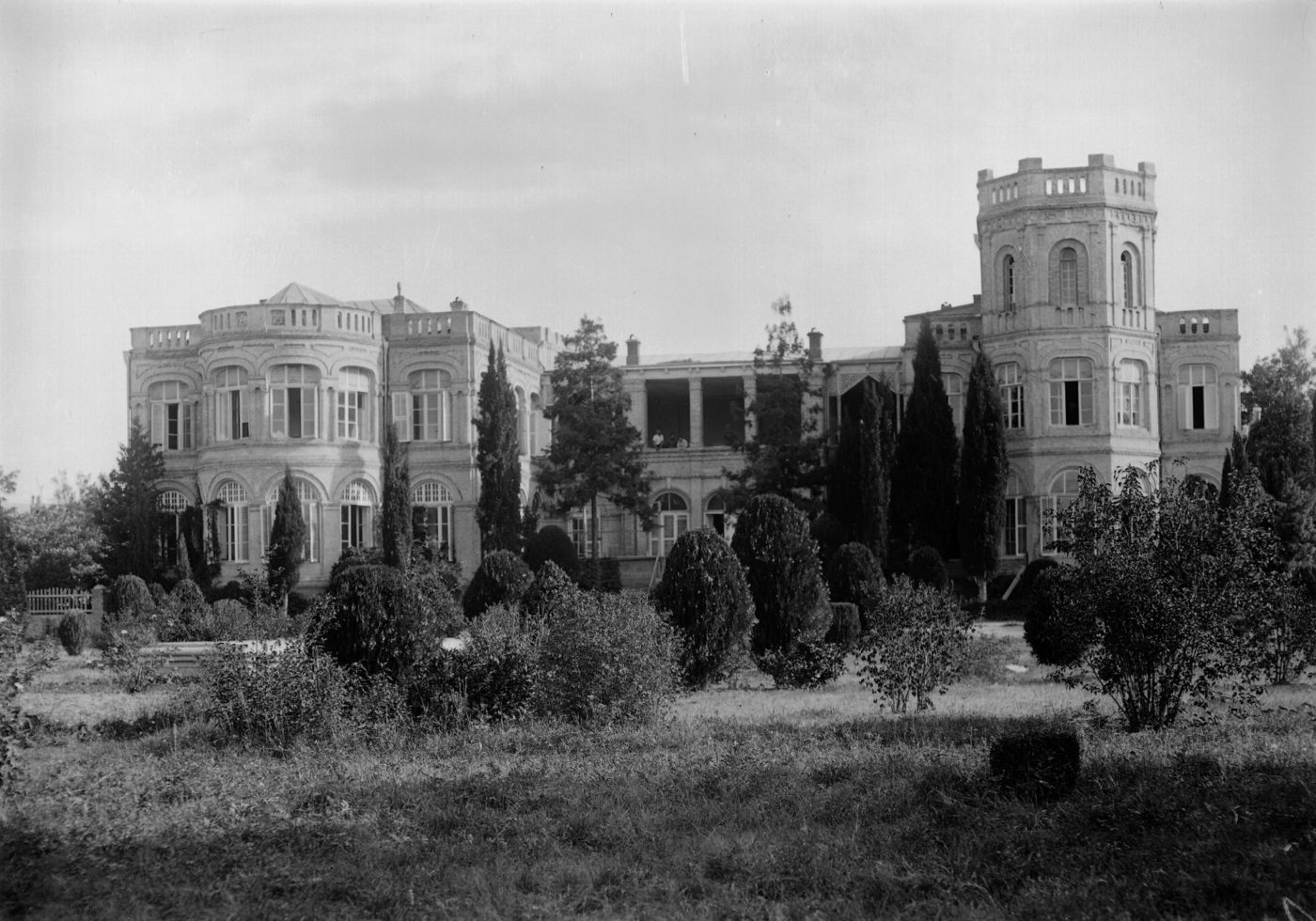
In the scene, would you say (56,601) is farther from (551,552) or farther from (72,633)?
(551,552)

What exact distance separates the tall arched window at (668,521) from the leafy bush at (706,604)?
24648 millimetres

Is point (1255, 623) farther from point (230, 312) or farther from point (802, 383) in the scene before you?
point (230, 312)

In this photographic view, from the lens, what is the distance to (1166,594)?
12.9m

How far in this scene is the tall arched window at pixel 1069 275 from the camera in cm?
3794

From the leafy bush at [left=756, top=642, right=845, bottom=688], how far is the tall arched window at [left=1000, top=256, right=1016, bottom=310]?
72.2ft

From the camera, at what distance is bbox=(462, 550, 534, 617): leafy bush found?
24.5 m

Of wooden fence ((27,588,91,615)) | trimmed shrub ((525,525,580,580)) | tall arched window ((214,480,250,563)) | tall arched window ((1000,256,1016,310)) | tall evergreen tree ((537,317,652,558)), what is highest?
tall arched window ((1000,256,1016,310))

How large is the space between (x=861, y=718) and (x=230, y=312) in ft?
89.5

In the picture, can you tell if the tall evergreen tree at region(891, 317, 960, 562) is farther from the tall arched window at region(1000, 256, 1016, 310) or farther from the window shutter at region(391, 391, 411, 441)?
the window shutter at region(391, 391, 411, 441)

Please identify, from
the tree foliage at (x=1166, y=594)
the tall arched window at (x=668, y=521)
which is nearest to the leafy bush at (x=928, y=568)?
the tall arched window at (x=668, y=521)

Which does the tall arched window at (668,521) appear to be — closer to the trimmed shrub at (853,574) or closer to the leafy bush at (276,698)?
the trimmed shrub at (853,574)

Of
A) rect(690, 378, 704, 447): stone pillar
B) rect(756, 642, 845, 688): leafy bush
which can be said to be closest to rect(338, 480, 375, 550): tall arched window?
rect(690, 378, 704, 447): stone pillar

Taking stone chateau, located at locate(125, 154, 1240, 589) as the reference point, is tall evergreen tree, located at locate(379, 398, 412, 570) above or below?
below

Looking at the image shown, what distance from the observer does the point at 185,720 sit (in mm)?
14828
